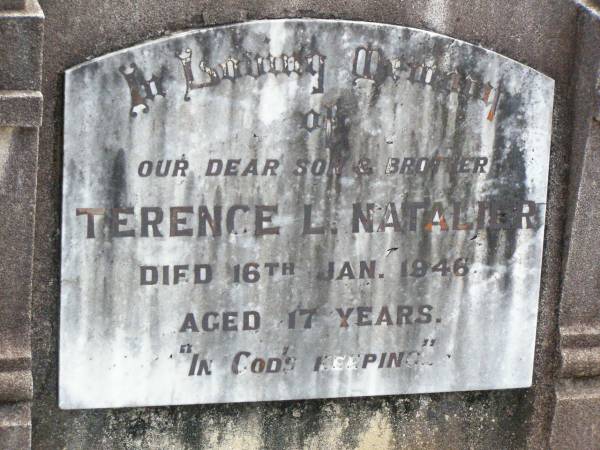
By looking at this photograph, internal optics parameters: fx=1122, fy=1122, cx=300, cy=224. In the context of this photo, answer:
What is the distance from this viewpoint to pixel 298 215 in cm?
379

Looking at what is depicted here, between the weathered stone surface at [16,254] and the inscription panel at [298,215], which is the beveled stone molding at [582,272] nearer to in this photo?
the inscription panel at [298,215]

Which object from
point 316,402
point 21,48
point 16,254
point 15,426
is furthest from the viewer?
point 316,402

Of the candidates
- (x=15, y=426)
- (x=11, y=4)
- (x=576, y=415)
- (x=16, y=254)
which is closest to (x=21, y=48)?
(x=11, y=4)

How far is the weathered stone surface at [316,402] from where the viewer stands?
3.58 meters

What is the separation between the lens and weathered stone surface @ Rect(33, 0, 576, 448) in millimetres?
3584

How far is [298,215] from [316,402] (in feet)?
2.40

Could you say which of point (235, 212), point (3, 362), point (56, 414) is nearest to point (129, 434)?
point (56, 414)

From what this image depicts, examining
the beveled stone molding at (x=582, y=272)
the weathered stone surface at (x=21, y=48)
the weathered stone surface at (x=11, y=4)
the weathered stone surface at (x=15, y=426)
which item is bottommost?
the weathered stone surface at (x=15, y=426)

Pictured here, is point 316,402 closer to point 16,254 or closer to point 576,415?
point 576,415

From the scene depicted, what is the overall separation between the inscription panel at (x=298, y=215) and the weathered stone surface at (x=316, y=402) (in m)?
0.10

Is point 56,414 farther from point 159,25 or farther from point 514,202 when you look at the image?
point 514,202

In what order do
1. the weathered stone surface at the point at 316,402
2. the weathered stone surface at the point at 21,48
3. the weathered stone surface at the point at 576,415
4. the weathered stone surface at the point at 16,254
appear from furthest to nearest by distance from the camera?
1. the weathered stone surface at the point at 576,415
2. the weathered stone surface at the point at 316,402
3. the weathered stone surface at the point at 16,254
4. the weathered stone surface at the point at 21,48

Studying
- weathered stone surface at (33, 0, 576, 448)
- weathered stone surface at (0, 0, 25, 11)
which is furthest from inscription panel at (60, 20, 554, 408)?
weathered stone surface at (0, 0, 25, 11)

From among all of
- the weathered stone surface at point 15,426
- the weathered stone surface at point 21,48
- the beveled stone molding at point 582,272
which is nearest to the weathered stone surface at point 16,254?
the weathered stone surface at point 15,426
